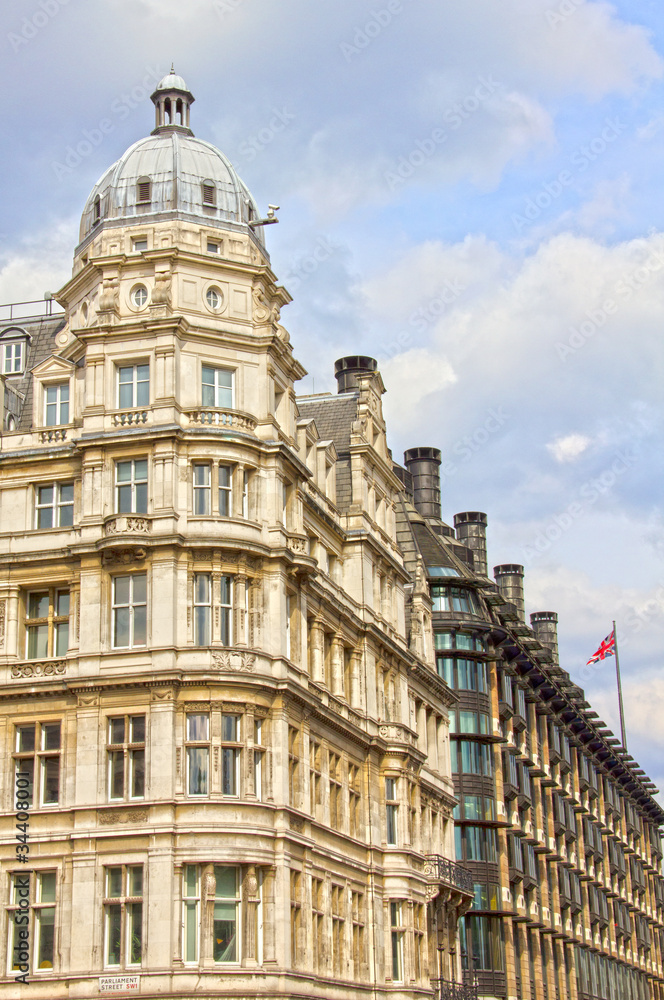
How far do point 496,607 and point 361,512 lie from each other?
35985 mm

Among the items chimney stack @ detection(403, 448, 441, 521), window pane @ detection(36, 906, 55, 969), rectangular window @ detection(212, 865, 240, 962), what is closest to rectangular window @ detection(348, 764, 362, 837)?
rectangular window @ detection(212, 865, 240, 962)

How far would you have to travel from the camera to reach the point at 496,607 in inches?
4158

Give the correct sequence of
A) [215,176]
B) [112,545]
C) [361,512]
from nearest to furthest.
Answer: [112,545], [215,176], [361,512]

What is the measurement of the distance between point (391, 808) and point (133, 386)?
966 inches

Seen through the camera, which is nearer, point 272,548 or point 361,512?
point 272,548

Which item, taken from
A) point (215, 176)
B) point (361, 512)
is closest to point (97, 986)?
point (361, 512)

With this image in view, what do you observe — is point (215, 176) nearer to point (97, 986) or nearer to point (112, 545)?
point (112, 545)

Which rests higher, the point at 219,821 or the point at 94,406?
the point at 94,406

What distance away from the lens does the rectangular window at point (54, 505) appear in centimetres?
5853

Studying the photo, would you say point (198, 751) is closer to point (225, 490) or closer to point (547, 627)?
point (225, 490)

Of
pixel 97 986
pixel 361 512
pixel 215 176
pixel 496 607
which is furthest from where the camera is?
pixel 496 607

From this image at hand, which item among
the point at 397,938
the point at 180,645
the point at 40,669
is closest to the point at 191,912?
the point at 180,645

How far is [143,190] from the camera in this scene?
6353 cm

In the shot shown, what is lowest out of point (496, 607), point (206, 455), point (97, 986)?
point (97, 986)
